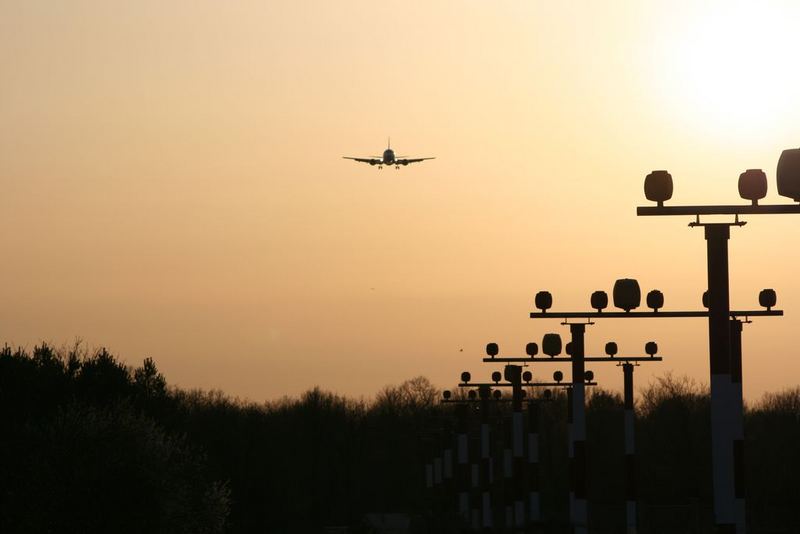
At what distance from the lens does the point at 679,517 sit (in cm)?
8100

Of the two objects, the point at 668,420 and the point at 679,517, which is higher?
the point at 668,420

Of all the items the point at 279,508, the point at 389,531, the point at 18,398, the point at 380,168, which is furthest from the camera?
the point at 380,168

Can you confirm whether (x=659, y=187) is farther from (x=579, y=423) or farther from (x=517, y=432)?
(x=517, y=432)

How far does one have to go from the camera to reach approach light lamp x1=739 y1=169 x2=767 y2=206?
2950 centimetres

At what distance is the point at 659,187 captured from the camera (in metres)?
29.4

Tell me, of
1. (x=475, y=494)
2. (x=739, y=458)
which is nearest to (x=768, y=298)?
(x=739, y=458)

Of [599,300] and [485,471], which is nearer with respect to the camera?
[599,300]

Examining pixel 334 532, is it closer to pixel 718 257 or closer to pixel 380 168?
pixel 380 168

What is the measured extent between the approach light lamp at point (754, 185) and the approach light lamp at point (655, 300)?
1182cm

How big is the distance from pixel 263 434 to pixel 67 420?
212 ft

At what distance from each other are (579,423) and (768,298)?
13.6 m

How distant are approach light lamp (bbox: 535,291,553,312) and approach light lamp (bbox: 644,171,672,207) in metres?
18.9

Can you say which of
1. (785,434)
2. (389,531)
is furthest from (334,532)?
(785,434)

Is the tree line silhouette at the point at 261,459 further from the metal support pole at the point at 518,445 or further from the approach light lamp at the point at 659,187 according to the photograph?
the approach light lamp at the point at 659,187
